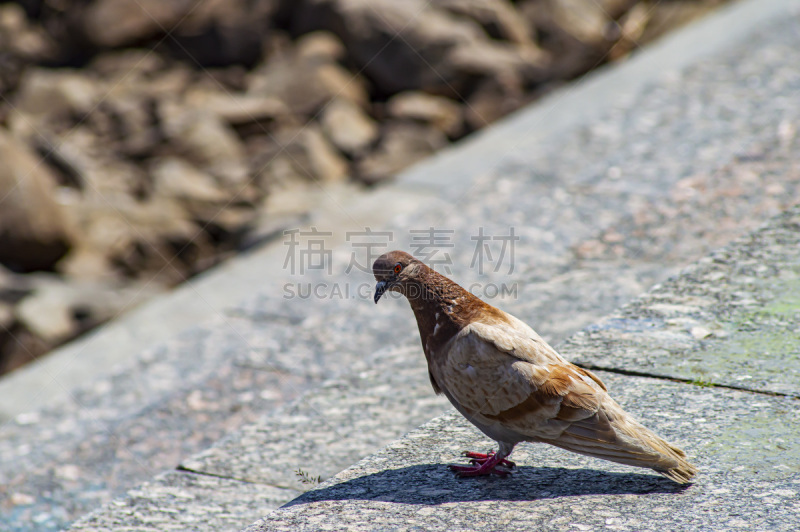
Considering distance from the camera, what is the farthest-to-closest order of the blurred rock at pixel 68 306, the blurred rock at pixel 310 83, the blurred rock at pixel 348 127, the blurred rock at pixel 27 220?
the blurred rock at pixel 310 83, the blurred rock at pixel 348 127, the blurred rock at pixel 27 220, the blurred rock at pixel 68 306

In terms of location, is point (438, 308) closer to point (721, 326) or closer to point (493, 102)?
point (721, 326)

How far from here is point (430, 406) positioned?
390 centimetres

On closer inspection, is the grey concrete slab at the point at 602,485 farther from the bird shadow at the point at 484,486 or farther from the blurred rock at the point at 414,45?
A: the blurred rock at the point at 414,45

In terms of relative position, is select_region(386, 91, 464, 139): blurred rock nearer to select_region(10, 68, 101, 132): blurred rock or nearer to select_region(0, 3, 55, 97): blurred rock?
select_region(10, 68, 101, 132): blurred rock

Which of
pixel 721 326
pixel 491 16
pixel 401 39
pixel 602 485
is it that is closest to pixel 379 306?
pixel 721 326

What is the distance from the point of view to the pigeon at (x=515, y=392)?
2549mm

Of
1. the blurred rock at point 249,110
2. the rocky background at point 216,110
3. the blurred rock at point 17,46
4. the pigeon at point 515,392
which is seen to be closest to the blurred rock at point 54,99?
the rocky background at point 216,110

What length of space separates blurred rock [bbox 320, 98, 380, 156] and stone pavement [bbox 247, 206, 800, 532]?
6653 millimetres

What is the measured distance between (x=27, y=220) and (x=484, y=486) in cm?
757

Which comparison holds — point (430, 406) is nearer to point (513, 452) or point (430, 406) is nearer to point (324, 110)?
point (513, 452)

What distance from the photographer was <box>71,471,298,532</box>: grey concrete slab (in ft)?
10.6

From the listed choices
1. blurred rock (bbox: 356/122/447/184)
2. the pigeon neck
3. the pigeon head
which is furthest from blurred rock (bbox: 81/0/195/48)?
the pigeon neck

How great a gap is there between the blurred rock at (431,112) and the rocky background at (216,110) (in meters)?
0.02

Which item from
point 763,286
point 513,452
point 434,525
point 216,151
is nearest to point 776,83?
point 763,286
